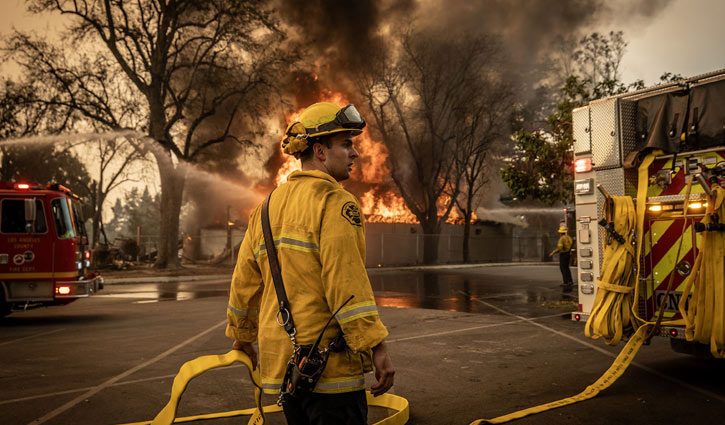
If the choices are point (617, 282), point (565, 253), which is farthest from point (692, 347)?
point (565, 253)

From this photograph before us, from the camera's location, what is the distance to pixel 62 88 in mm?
21531

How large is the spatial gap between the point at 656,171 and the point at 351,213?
4.30 m

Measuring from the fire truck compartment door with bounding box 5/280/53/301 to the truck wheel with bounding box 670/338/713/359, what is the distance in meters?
9.09

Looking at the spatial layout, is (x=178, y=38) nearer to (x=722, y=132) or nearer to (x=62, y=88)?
(x=62, y=88)

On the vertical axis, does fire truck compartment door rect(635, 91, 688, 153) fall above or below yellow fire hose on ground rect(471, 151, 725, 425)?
above

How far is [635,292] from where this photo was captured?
493 cm

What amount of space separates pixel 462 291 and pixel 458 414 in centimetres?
1059

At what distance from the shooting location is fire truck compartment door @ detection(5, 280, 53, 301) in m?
9.28

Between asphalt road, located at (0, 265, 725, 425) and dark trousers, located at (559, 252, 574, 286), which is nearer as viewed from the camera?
asphalt road, located at (0, 265, 725, 425)

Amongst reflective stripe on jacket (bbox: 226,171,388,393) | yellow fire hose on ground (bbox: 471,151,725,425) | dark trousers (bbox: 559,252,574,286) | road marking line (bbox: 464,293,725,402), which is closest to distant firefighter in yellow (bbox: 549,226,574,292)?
dark trousers (bbox: 559,252,574,286)

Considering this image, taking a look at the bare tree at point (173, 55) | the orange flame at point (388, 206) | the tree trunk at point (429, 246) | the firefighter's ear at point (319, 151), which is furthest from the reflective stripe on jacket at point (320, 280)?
the orange flame at point (388, 206)

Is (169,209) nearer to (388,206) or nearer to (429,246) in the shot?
(429,246)

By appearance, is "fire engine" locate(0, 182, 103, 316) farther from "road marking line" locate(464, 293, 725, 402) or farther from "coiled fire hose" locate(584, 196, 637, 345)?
"coiled fire hose" locate(584, 196, 637, 345)

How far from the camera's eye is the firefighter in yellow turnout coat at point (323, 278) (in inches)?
79.8
